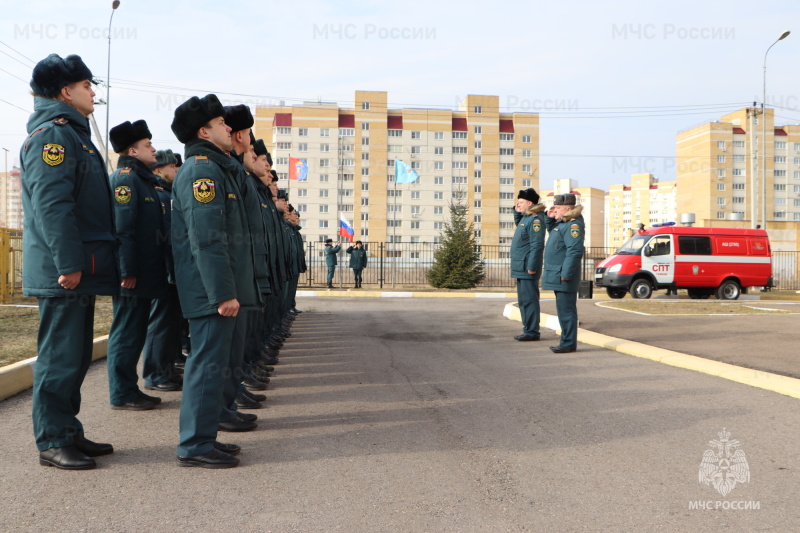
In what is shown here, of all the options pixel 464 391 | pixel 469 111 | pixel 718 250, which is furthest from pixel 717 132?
pixel 464 391

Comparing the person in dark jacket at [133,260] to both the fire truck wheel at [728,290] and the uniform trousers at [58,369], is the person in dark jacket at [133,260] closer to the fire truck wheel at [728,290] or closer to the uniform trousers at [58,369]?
the uniform trousers at [58,369]

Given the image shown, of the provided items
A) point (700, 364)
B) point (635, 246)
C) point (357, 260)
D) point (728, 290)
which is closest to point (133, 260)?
point (700, 364)

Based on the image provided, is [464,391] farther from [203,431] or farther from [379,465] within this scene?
[203,431]

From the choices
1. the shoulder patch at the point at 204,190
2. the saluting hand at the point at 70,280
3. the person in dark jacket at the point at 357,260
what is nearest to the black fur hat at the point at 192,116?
the shoulder patch at the point at 204,190

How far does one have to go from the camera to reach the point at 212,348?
3889mm

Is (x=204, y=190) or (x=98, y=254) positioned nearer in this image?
(x=204, y=190)

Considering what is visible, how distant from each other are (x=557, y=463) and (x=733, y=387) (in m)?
3.12

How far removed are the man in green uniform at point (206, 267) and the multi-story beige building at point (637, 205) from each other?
163504 millimetres

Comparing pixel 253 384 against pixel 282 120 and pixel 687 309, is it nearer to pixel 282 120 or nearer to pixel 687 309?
pixel 687 309

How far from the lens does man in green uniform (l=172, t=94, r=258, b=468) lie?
3797 millimetres

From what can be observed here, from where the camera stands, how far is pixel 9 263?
1390 centimetres

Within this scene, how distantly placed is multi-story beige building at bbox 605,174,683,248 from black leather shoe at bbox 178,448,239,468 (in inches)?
6451

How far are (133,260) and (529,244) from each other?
5798mm

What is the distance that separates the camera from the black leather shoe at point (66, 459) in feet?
12.0
